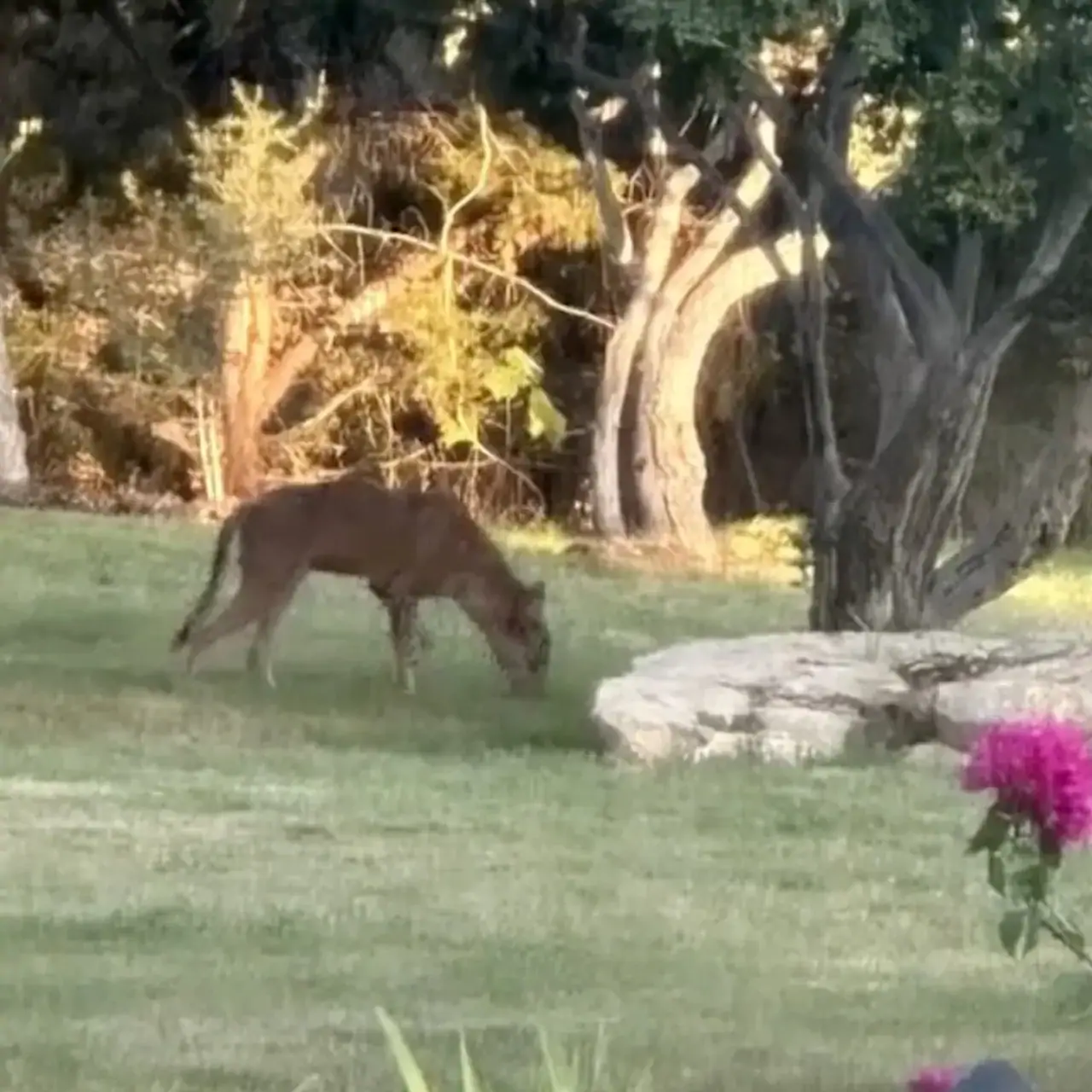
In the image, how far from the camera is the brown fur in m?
14.2

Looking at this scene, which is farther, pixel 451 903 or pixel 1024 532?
pixel 1024 532

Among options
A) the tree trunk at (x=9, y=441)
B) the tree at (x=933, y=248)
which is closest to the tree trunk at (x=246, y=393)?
the tree trunk at (x=9, y=441)

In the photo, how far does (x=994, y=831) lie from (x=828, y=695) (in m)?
8.03

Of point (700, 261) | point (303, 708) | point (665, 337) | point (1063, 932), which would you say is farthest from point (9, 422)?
point (1063, 932)

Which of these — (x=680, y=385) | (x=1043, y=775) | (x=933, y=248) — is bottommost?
(x=1043, y=775)

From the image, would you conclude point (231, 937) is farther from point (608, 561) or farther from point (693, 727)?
point (608, 561)

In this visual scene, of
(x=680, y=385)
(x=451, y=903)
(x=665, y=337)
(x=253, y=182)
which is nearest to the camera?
(x=451, y=903)

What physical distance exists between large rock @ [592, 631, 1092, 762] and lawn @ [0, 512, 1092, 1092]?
0.31 metres

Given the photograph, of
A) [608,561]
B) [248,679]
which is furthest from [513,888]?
[608,561]

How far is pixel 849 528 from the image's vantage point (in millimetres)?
14648

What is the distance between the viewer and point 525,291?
2769cm

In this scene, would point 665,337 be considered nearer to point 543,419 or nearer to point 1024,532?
point 543,419

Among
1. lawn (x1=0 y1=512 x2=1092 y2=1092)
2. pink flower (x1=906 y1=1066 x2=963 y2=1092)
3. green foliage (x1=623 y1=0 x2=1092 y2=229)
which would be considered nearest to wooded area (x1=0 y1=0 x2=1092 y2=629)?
green foliage (x1=623 y1=0 x2=1092 y2=229)

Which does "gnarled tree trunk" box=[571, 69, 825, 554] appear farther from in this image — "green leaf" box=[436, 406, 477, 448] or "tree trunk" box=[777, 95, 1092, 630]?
"tree trunk" box=[777, 95, 1092, 630]
